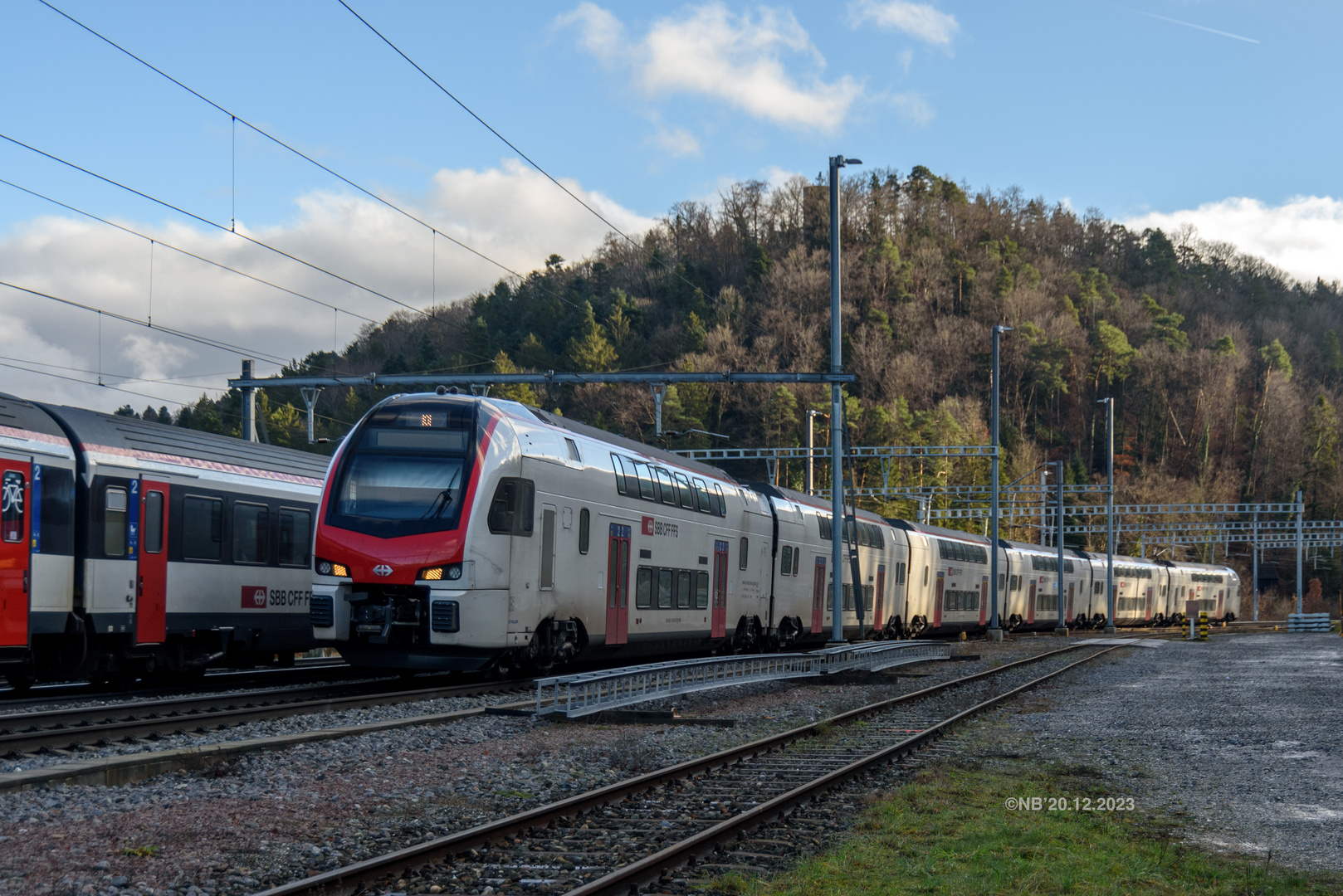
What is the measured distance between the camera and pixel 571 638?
19.0m

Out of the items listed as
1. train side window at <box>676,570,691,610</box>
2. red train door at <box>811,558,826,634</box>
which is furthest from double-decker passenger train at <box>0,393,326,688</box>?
red train door at <box>811,558,826,634</box>

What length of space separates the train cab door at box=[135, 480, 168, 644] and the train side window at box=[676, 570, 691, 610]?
875 cm

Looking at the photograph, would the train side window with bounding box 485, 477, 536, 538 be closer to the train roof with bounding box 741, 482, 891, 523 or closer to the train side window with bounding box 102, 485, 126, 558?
the train side window with bounding box 102, 485, 126, 558

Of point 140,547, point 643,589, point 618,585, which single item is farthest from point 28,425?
point 643,589

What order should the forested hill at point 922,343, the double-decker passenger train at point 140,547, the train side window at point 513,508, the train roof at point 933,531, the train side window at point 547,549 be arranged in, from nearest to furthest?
the double-decker passenger train at point 140,547
the train side window at point 513,508
the train side window at point 547,549
the train roof at point 933,531
the forested hill at point 922,343

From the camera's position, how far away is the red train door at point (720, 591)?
24391mm

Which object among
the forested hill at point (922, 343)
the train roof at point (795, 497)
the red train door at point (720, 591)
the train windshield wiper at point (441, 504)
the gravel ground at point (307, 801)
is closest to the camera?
the gravel ground at point (307, 801)

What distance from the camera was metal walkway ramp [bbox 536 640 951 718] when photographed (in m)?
14.9

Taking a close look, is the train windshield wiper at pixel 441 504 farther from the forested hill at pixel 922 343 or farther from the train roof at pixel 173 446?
the forested hill at pixel 922 343

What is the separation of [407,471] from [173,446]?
3.76 metres

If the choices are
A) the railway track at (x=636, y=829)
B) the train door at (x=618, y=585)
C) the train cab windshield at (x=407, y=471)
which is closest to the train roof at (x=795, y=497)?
the train door at (x=618, y=585)

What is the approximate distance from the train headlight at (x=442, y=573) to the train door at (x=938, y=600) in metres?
28.9

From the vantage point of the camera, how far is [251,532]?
19266 mm

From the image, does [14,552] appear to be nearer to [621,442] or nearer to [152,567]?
[152,567]
